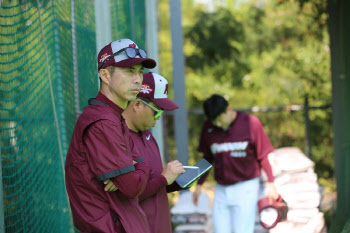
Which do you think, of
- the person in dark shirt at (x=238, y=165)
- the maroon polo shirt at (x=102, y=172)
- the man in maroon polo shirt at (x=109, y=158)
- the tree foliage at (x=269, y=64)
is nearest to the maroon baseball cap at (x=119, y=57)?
the man in maroon polo shirt at (x=109, y=158)

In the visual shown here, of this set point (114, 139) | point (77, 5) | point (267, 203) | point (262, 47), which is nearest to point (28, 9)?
point (77, 5)

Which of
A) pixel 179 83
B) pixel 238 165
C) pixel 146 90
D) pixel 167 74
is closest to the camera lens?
pixel 146 90

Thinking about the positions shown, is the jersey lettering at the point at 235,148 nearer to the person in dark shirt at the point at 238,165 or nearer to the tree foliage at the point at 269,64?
the person in dark shirt at the point at 238,165

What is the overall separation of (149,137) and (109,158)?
1204 mm

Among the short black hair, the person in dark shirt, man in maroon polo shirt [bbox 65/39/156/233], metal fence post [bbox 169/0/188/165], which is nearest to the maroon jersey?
the person in dark shirt

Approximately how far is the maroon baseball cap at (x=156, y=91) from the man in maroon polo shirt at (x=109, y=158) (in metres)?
0.76

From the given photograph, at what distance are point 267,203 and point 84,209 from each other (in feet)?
11.3

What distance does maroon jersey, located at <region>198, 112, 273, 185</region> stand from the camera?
19.8ft

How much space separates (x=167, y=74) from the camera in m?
17.0

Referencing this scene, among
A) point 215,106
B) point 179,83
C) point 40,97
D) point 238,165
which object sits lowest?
point 238,165

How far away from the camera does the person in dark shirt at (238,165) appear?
6035 millimetres

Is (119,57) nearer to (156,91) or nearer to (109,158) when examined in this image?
(109,158)

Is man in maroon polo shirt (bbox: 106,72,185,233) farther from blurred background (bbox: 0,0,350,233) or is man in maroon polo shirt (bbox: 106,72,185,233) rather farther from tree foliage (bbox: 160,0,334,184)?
tree foliage (bbox: 160,0,334,184)

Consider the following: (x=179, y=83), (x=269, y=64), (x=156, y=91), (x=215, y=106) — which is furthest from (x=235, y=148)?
(x=269, y=64)
